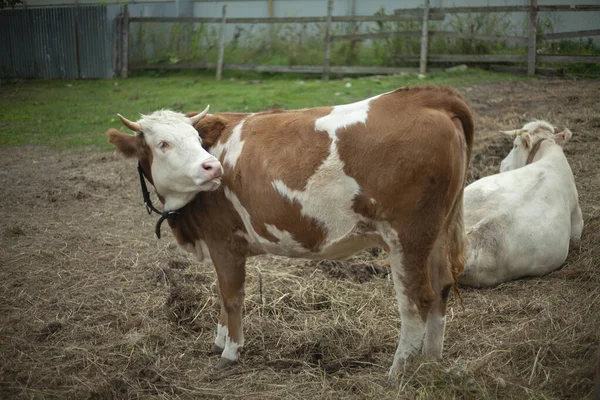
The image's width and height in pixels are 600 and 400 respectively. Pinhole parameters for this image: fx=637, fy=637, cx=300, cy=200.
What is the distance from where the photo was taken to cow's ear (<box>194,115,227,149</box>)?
469 cm

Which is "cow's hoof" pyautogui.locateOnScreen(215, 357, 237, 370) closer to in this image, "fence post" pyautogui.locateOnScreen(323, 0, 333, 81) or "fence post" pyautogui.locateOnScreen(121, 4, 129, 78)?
"fence post" pyautogui.locateOnScreen(323, 0, 333, 81)

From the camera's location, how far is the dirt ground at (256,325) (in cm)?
415

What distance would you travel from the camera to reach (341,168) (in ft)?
13.1

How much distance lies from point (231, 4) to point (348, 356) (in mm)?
24696

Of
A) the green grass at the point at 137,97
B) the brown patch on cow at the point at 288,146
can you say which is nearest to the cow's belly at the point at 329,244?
the brown patch on cow at the point at 288,146

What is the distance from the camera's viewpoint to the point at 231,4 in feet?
89.2

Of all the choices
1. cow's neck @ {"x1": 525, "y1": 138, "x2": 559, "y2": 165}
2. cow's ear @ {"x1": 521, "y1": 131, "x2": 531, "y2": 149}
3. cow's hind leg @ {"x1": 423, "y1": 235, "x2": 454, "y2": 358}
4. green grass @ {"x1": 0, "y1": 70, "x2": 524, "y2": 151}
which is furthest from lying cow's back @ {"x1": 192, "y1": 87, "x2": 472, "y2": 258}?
green grass @ {"x1": 0, "y1": 70, "x2": 524, "y2": 151}

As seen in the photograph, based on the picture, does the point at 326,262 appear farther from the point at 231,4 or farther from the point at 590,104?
the point at 231,4

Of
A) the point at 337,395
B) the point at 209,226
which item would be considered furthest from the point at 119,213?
the point at 337,395

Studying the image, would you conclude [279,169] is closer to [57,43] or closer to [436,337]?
[436,337]

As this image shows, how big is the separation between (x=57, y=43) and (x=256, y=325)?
1671cm

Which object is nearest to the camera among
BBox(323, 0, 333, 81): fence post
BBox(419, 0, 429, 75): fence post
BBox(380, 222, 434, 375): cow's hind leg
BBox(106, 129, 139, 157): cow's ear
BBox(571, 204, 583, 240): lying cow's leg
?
BBox(380, 222, 434, 375): cow's hind leg

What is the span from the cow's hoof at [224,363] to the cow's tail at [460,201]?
1.72 m

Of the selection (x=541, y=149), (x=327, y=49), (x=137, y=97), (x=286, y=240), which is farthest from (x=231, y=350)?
(x=327, y=49)
